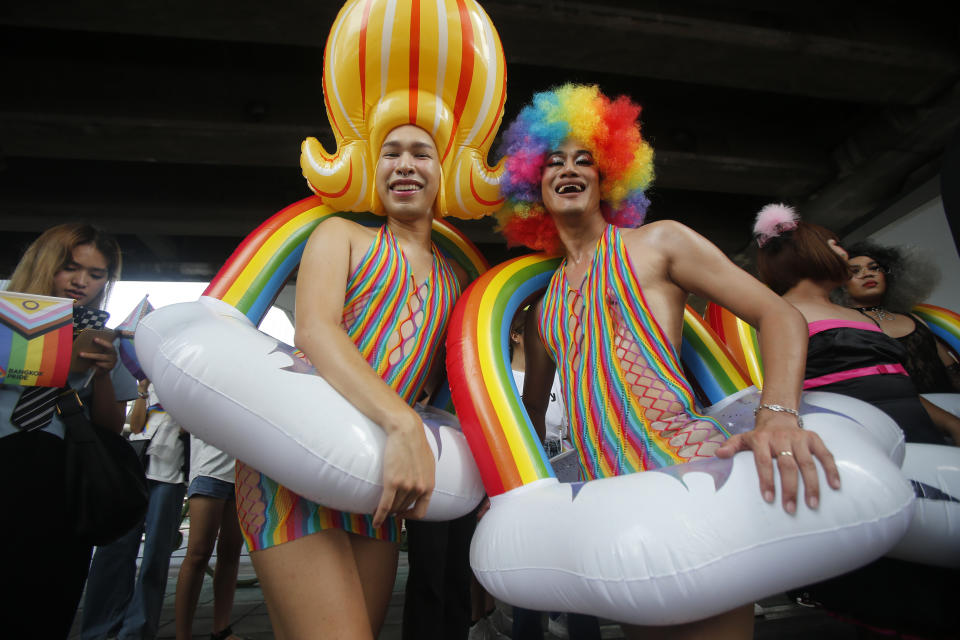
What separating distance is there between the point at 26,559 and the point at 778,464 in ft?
6.02

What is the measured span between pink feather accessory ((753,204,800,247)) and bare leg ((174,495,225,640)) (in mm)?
2782

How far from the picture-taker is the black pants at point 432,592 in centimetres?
168

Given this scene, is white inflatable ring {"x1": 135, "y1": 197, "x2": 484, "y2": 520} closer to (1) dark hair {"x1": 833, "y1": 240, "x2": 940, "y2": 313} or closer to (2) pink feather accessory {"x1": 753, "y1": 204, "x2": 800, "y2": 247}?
(2) pink feather accessory {"x1": 753, "y1": 204, "x2": 800, "y2": 247}

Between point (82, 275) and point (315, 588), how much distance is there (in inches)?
55.9

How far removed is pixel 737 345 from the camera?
1776mm

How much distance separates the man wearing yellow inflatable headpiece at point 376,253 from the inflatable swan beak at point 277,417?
70mm

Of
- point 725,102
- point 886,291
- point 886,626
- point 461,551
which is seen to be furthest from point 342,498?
point 725,102

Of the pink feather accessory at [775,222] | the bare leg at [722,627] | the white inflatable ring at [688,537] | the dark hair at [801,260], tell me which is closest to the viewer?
the white inflatable ring at [688,537]

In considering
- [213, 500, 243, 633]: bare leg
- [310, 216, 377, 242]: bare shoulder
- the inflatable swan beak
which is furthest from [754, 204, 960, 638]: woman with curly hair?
[213, 500, 243, 633]: bare leg

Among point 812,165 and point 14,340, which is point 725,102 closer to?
point 812,165

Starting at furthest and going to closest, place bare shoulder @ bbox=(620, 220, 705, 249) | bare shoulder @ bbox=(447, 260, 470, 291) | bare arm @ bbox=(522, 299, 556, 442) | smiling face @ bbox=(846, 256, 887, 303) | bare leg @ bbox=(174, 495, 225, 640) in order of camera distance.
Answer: smiling face @ bbox=(846, 256, 887, 303), bare leg @ bbox=(174, 495, 225, 640), bare shoulder @ bbox=(447, 260, 470, 291), bare arm @ bbox=(522, 299, 556, 442), bare shoulder @ bbox=(620, 220, 705, 249)

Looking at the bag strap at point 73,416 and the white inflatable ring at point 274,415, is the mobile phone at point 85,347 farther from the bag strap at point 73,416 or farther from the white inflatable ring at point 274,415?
the white inflatable ring at point 274,415

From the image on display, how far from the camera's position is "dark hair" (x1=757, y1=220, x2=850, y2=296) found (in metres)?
2.06

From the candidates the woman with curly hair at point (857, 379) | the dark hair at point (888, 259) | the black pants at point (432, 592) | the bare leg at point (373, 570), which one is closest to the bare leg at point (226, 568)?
the black pants at point (432, 592)
